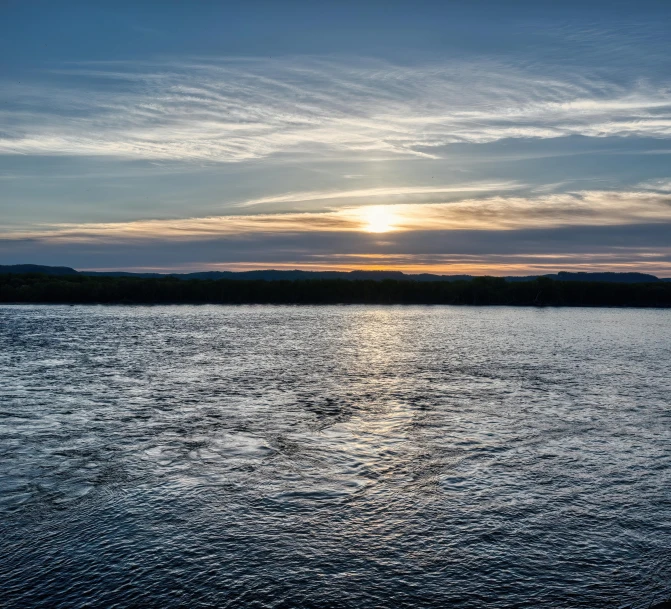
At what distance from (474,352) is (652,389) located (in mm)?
24557

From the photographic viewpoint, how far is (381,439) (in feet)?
92.0

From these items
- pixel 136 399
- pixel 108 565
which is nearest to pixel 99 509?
pixel 108 565

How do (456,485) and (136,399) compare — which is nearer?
(456,485)

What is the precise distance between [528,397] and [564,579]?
83.0 ft

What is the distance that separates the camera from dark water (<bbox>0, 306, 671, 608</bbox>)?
15.0 meters

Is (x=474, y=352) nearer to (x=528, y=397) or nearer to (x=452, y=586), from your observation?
(x=528, y=397)

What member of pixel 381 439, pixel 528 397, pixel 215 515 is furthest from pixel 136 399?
pixel 528 397

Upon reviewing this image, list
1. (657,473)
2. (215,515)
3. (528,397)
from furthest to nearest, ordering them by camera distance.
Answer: (528,397) → (657,473) → (215,515)


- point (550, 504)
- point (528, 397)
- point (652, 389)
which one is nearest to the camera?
point (550, 504)

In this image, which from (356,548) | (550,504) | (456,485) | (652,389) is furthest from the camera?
(652,389)

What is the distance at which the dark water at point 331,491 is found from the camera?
15.0m

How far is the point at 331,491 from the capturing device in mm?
20953

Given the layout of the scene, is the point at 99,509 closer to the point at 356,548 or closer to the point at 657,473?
the point at 356,548

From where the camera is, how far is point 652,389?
4341 cm
